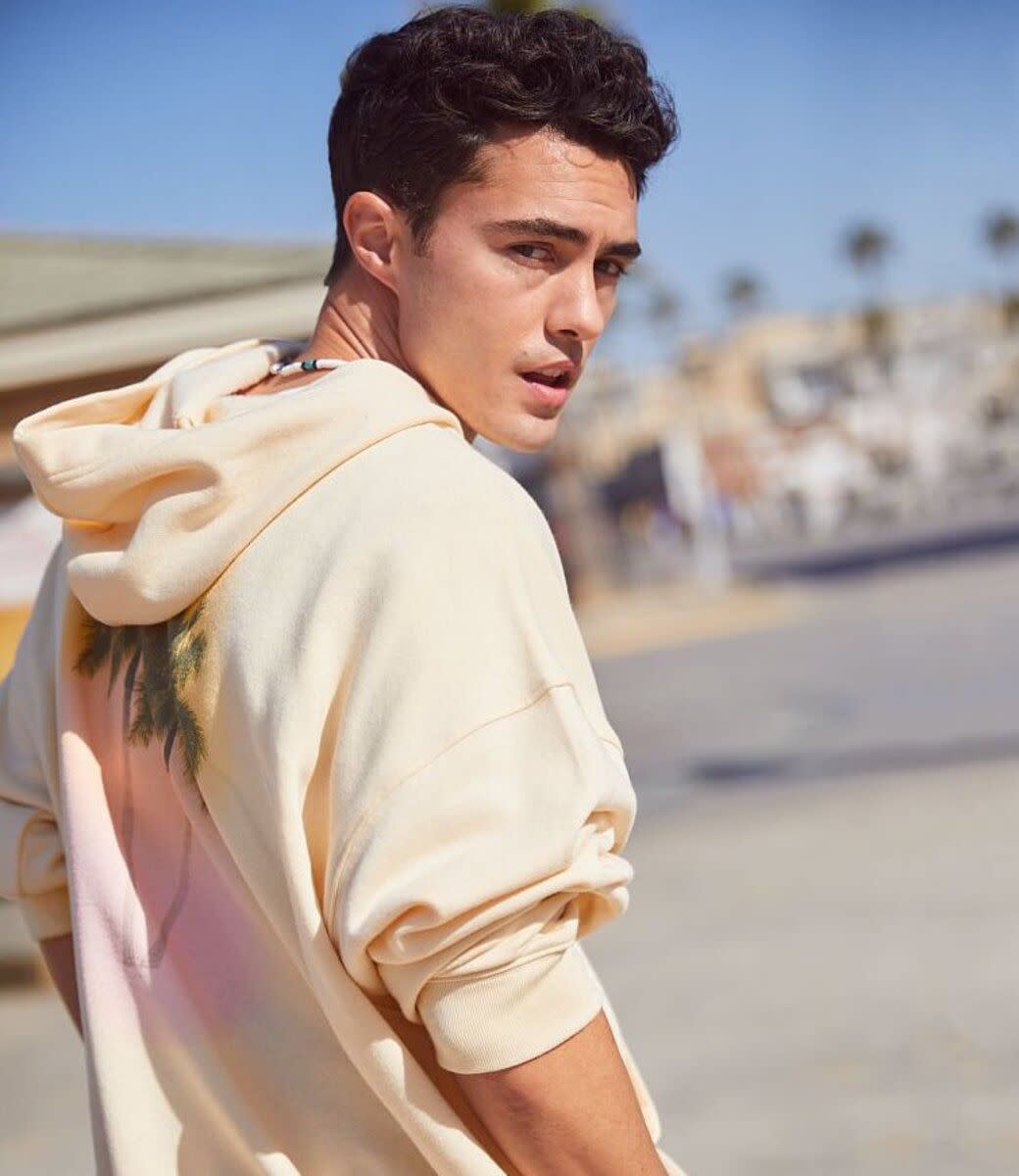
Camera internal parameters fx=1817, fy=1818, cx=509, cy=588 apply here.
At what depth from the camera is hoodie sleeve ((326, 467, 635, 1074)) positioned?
130cm

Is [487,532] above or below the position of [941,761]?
above

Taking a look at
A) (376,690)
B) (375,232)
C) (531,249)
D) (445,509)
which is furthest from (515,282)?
(376,690)

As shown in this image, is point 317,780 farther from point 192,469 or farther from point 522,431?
point 522,431

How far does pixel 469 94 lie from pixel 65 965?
982 millimetres

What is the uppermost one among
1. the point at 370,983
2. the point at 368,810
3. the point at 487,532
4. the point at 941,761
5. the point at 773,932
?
the point at 487,532

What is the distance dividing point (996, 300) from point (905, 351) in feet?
48.5

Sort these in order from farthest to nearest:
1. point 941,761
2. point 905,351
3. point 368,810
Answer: point 905,351 < point 941,761 < point 368,810

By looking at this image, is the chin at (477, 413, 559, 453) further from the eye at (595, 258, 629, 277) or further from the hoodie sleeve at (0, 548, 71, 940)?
the hoodie sleeve at (0, 548, 71, 940)

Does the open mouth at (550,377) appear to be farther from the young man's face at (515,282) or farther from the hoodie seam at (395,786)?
the hoodie seam at (395,786)

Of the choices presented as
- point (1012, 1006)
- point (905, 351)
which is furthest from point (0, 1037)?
point (905, 351)

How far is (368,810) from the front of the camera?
1.33 metres

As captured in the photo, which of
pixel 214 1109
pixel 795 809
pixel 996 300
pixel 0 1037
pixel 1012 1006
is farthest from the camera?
pixel 996 300

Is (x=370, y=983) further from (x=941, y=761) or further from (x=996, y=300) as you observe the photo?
(x=996, y=300)

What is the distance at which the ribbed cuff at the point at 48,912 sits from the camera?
1.83 meters
